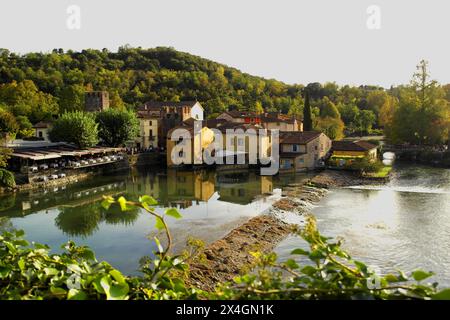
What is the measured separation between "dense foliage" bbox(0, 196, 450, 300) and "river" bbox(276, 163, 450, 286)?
9.15 metres

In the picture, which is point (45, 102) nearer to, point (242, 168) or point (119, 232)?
point (242, 168)

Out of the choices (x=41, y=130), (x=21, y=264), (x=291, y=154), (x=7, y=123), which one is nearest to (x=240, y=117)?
(x=291, y=154)

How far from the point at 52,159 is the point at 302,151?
18496 mm

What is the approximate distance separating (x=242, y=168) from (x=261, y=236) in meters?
18.0

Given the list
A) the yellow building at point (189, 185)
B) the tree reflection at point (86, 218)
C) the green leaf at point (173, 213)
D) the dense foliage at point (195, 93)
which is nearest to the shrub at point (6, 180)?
the tree reflection at point (86, 218)

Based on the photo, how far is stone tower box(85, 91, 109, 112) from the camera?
4594 cm

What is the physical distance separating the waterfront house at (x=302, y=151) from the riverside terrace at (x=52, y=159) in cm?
1311

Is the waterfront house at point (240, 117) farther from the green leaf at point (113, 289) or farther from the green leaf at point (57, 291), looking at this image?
the green leaf at point (113, 289)

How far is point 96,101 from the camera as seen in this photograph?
46.1 meters

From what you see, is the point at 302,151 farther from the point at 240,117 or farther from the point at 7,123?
the point at 7,123

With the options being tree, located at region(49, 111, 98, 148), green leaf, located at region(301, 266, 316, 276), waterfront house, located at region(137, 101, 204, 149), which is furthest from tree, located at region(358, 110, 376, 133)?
green leaf, located at region(301, 266, 316, 276)
